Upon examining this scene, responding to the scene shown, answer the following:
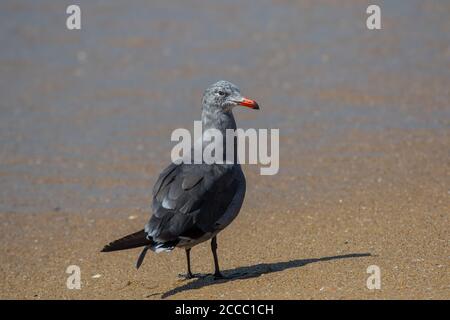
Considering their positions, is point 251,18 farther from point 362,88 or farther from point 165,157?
point 165,157

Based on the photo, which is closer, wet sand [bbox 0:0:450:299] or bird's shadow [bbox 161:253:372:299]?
bird's shadow [bbox 161:253:372:299]

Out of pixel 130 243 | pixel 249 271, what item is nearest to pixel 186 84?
pixel 249 271

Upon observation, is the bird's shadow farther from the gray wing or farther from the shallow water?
the shallow water

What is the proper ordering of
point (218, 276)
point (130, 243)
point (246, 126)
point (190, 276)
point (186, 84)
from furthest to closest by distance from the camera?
point (186, 84) → point (246, 126) → point (190, 276) → point (218, 276) → point (130, 243)

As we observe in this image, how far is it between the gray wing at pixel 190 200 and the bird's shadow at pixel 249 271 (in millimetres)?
536

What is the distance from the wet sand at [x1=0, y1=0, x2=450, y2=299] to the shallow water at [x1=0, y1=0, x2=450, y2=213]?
0.14 ft

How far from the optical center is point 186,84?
1538 centimetres

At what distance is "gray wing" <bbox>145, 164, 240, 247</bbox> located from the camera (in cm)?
715

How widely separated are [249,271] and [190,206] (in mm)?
1047

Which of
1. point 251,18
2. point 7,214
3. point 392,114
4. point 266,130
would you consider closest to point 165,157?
point 266,130

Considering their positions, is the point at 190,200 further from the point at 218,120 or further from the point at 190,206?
the point at 218,120

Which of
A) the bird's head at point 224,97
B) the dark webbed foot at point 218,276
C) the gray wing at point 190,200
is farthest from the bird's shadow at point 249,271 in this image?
the bird's head at point 224,97

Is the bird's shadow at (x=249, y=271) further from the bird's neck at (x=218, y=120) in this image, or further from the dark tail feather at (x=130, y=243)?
the bird's neck at (x=218, y=120)

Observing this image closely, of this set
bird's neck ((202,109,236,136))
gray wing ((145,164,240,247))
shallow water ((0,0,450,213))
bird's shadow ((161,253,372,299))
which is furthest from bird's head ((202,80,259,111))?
shallow water ((0,0,450,213))
